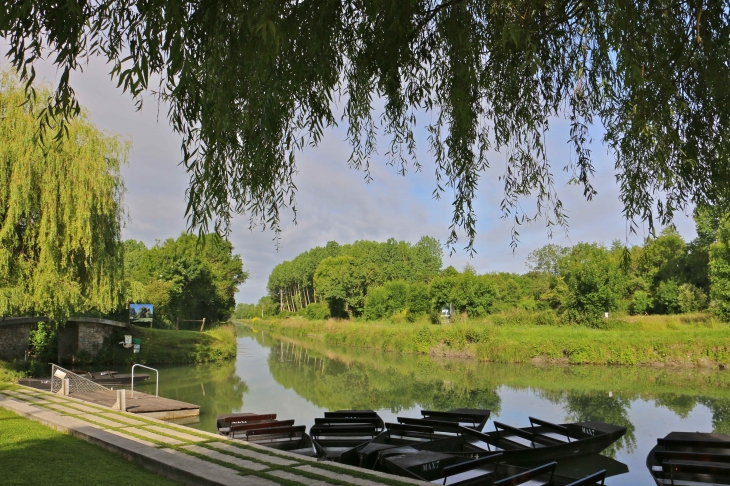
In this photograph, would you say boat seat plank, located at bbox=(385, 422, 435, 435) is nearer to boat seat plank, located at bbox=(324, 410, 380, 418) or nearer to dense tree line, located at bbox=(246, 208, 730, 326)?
boat seat plank, located at bbox=(324, 410, 380, 418)

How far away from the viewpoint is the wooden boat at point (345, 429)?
10438mm

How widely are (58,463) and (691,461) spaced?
8.41 meters

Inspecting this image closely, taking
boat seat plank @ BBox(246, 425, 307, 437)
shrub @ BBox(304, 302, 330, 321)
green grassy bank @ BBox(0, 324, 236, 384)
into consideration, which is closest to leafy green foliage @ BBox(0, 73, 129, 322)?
green grassy bank @ BBox(0, 324, 236, 384)

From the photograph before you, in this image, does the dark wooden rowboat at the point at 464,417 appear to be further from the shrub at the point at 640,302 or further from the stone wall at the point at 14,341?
the shrub at the point at 640,302

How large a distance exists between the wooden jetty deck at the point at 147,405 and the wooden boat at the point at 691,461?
10.5 meters

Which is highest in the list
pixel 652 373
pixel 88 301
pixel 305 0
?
pixel 305 0

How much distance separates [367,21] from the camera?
542 centimetres

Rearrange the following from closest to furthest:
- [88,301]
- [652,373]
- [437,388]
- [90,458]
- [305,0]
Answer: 1. [305,0]
2. [90,458]
3. [88,301]
4. [437,388]
5. [652,373]

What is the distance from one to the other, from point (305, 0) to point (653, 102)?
3197 mm

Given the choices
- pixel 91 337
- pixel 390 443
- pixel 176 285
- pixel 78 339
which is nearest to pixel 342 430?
pixel 390 443

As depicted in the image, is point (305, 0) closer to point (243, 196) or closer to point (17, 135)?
point (243, 196)

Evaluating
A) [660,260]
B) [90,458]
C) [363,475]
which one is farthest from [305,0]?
[660,260]

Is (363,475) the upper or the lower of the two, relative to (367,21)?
lower

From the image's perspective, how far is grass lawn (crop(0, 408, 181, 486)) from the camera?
6031 millimetres
